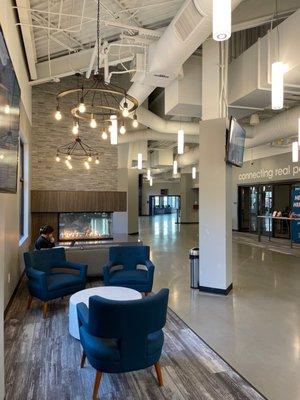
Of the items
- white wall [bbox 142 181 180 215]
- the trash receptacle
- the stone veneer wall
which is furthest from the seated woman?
white wall [bbox 142 181 180 215]

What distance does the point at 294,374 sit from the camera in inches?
118

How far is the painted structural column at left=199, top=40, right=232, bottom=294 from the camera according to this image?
18.0ft

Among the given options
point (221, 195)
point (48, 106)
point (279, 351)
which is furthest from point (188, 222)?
point (279, 351)

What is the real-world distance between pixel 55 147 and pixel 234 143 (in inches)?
206

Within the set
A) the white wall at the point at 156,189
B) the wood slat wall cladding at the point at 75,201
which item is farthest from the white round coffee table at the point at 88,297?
the white wall at the point at 156,189

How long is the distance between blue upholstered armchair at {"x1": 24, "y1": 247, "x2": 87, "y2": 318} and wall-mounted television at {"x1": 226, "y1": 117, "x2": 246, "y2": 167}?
3115 mm

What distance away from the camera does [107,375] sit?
2947 millimetres

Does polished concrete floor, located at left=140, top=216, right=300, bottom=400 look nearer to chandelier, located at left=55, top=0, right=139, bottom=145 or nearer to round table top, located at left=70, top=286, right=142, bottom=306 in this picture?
round table top, located at left=70, top=286, right=142, bottom=306

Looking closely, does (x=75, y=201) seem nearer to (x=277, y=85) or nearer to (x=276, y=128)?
(x=276, y=128)

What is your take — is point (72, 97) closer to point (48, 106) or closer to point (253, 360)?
point (48, 106)

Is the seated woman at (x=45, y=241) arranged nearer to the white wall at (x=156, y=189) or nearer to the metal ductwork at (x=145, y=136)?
the metal ductwork at (x=145, y=136)

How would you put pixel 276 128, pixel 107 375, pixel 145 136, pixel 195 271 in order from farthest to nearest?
pixel 145 136, pixel 276 128, pixel 195 271, pixel 107 375

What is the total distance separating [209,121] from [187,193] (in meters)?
14.6

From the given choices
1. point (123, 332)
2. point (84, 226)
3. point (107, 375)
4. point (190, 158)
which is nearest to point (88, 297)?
point (107, 375)
